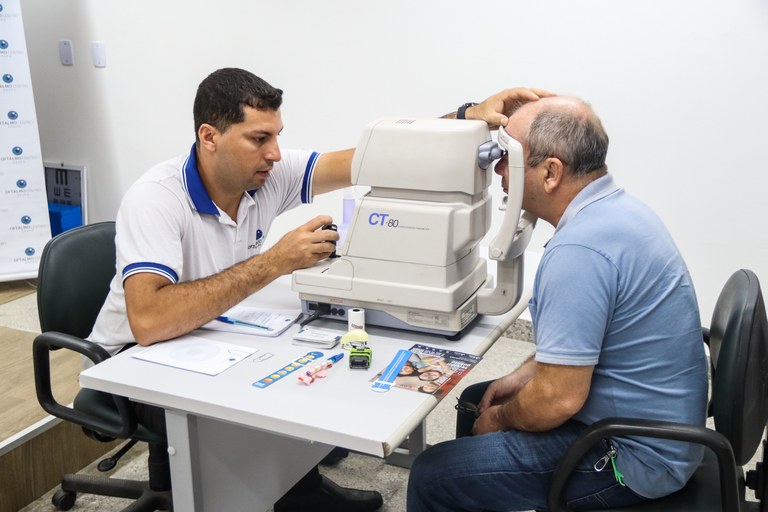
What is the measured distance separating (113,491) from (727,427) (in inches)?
65.5

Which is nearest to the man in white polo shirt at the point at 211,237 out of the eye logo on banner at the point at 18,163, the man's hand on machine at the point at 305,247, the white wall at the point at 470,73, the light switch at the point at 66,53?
the man's hand on machine at the point at 305,247

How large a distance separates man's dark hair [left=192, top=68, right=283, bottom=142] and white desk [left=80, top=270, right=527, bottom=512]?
55 centimetres

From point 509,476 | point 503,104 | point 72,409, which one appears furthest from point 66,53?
point 509,476

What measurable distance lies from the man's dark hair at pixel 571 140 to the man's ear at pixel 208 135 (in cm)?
84

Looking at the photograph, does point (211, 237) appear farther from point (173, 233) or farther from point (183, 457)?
point (183, 457)

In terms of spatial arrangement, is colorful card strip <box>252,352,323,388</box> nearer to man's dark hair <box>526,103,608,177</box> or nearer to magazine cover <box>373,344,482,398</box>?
magazine cover <box>373,344,482,398</box>

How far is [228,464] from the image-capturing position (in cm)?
160

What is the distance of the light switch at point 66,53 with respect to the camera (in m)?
4.12

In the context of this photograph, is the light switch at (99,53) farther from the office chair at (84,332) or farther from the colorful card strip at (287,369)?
the colorful card strip at (287,369)

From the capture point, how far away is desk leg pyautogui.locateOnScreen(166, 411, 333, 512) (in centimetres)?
150

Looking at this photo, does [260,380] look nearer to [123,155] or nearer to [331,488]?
[331,488]

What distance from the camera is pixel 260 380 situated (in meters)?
1.47

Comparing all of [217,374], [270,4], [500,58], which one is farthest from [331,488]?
[270,4]

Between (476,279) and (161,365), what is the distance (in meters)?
0.75
